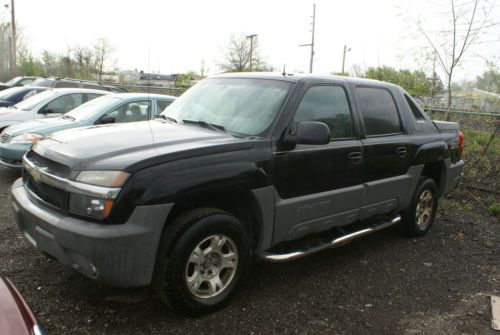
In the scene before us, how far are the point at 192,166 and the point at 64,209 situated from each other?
2.92ft

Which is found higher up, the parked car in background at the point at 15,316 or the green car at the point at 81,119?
the green car at the point at 81,119

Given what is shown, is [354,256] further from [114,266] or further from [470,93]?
[470,93]

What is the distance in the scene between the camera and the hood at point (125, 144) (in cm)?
277

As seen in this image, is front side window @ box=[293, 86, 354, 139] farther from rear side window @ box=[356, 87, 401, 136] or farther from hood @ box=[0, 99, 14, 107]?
hood @ box=[0, 99, 14, 107]

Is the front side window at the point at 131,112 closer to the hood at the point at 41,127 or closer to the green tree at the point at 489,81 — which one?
the hood at the point at 41,127

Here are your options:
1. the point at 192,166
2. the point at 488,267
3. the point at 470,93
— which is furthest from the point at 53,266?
the point at 470,93

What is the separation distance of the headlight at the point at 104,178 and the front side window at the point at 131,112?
4.72m

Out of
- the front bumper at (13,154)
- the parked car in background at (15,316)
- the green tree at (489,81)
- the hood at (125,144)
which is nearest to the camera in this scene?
the parked car in background at (15,316)

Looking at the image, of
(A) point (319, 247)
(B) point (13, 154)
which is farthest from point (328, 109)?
(B) point (13, 154)

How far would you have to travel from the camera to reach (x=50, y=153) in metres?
3.05

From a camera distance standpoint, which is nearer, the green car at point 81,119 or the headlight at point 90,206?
the headlight at point 90,206

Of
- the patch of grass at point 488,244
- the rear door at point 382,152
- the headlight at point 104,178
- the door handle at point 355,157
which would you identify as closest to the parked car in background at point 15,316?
the headlight at point 104,178

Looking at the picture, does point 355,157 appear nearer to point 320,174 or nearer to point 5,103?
point 320,174

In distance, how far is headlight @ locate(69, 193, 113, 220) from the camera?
2.61 meters
